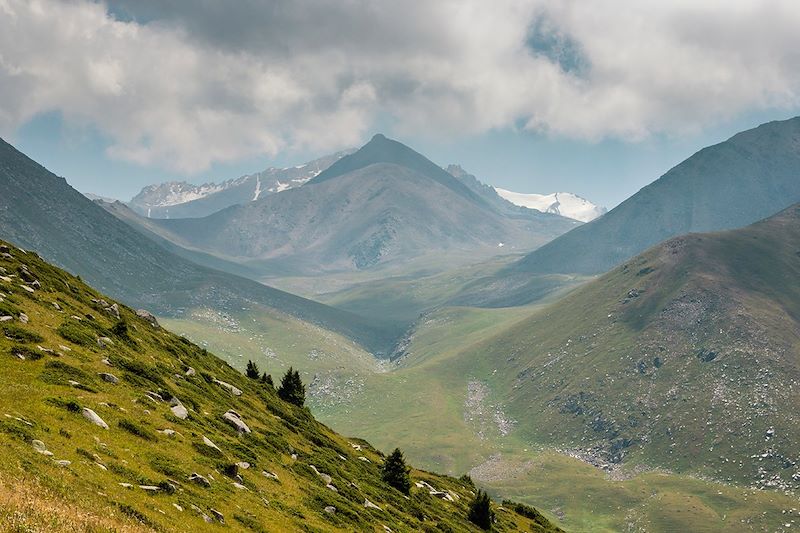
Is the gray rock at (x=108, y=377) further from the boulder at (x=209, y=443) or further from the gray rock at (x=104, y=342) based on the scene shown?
the boulder at (x=209, y=443)

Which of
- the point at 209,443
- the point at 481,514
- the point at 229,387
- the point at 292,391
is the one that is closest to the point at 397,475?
the point at 481,514

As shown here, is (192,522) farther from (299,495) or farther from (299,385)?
(299,385)

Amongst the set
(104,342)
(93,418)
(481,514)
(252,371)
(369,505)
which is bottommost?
(481,514)

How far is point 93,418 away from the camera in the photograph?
33.8m

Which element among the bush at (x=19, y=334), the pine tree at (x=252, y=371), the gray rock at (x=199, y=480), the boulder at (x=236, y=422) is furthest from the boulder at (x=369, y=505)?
the pine tree at (x=252, y=371)

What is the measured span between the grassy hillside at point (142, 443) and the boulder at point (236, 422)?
0.86 feet

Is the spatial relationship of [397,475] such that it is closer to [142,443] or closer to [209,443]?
[209,443]

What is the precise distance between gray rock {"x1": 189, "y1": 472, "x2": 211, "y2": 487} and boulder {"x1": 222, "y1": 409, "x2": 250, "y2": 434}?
572 inches

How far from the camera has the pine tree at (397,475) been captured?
62.1 meters

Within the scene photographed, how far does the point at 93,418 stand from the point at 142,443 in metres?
3.02

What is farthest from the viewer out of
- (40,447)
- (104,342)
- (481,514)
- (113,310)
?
(481,514)

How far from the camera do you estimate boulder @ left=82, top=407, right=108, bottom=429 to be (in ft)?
110

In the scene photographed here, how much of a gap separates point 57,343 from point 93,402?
Answer: 8.86 metres

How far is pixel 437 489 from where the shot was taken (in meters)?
75.2
